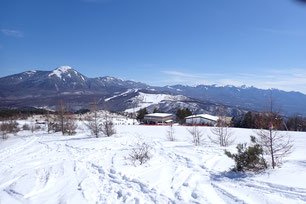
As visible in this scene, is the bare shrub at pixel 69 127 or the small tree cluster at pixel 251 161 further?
the bare shrub at pixel 69 127

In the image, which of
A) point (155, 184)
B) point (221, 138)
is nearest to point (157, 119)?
point (221, 138)

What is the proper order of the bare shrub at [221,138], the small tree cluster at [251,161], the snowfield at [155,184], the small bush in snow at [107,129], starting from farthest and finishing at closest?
the small bush in snow at [107,129]
the bare shrub at [221,138]
the small tree cluster at [251,161]
the snowfield at [155,184]

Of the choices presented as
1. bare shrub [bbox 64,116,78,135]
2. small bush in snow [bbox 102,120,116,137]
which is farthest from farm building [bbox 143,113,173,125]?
small bush in snow [bbox 102,120,116,137]

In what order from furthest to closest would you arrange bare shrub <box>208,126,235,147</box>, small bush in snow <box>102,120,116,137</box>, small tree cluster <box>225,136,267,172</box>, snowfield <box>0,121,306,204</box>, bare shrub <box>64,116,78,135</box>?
bare shrub <box>64,116,78,135</box> → small bush in snow <box>102,120,116,137</box> → bare shrub <box>208,126,235,147</box> → small tree cluster <box>225,136,267,172</box> → snowfield <box>0,121,306,204</box>

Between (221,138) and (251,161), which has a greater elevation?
(251,161)

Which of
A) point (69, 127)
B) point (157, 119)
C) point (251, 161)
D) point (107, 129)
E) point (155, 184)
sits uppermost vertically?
point (251, 161)

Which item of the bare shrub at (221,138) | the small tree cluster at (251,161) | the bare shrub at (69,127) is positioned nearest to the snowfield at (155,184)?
the small tree cluster at (251,161)

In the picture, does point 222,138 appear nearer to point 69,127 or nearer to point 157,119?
point 69,127

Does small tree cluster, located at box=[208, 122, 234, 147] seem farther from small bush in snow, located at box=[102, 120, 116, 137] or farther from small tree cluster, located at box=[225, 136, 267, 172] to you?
small bush in snow, located at box=[102, 120, 116, 137]

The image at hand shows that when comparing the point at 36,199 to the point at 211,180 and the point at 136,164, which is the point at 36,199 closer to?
the point at 136,164

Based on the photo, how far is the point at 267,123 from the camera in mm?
7461

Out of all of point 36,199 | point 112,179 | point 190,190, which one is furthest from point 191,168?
point 36,199

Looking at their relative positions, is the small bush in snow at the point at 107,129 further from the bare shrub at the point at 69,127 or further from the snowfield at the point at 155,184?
the snowfield at the point at 155,184

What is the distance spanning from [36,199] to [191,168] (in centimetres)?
602
